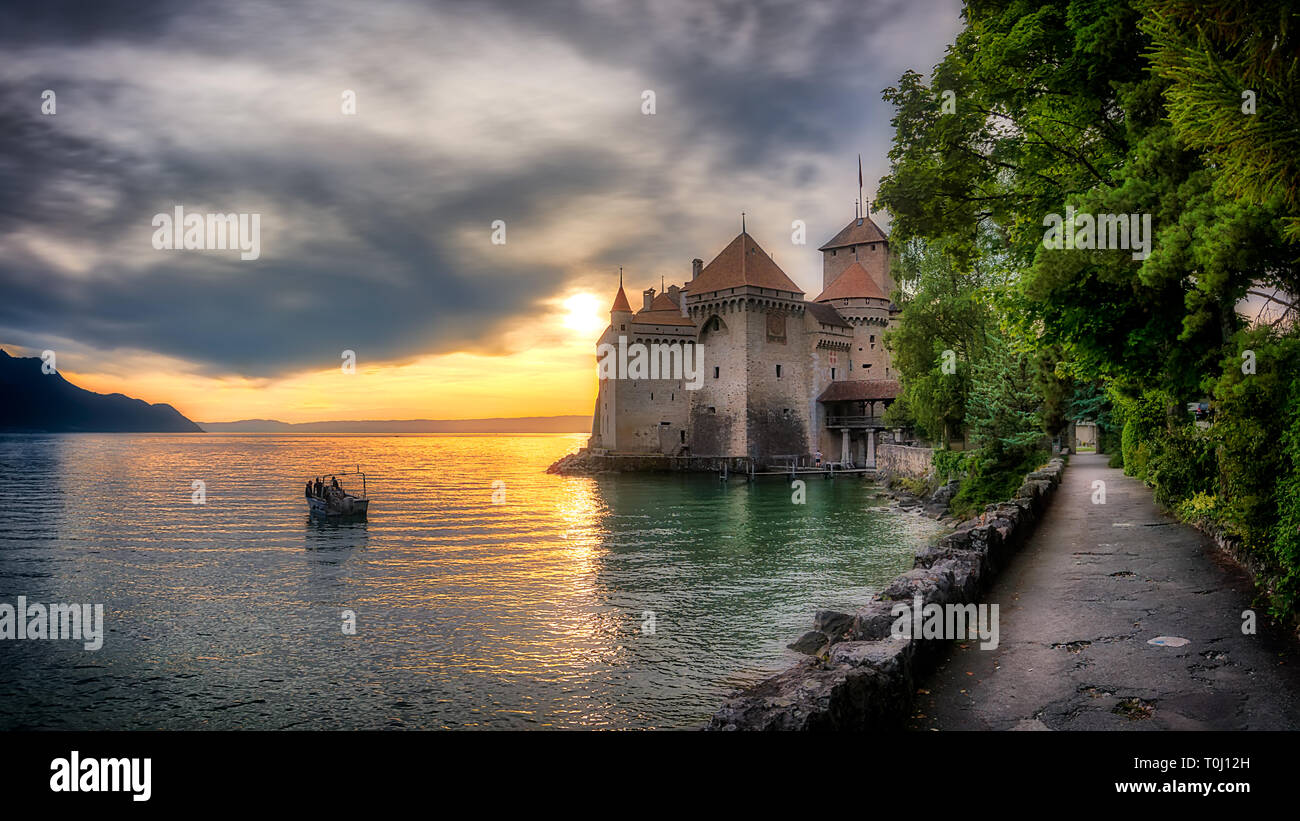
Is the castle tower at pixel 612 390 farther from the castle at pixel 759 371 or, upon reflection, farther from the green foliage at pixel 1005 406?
the green foliage at pixel 1005 406

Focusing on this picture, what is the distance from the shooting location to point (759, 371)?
64812 mm

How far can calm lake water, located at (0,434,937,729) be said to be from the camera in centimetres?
1185

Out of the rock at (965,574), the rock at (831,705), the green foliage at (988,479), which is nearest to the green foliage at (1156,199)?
the rock at (965,574)

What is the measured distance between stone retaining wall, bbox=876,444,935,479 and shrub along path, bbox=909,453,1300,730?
2774 centimetres

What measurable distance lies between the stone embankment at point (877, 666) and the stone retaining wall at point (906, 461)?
27872mm

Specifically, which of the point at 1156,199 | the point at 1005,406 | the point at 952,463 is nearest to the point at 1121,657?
the point at 1156,199

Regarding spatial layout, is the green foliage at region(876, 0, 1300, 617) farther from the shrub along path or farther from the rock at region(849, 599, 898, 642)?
the rock at region(849, 599, 898, 642)

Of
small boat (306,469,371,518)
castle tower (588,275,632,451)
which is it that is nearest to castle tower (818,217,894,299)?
castle tower (588,275,632,451)

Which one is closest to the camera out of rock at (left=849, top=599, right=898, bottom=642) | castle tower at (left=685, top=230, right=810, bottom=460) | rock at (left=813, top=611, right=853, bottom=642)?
rock at (left=849, top=599, right=898, bottom=642)

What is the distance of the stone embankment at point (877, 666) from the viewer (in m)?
4.92

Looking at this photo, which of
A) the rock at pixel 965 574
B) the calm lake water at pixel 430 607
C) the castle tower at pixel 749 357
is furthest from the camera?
the castle tower at pixel 749 357
